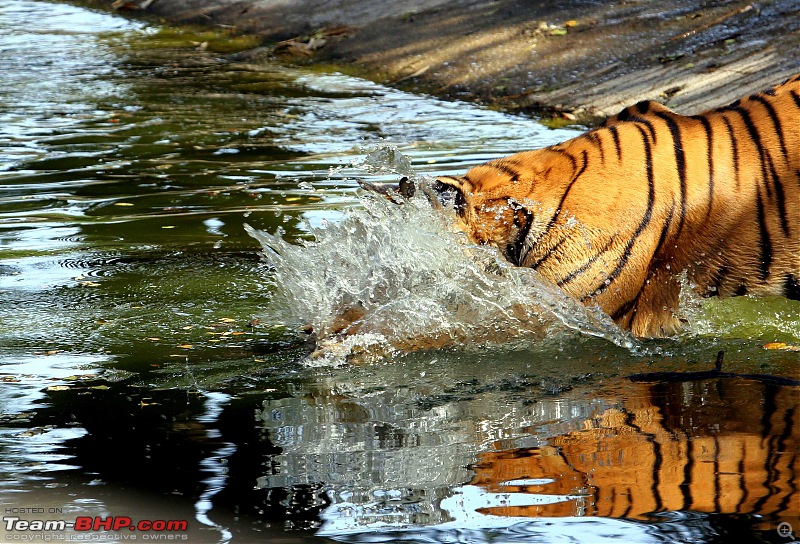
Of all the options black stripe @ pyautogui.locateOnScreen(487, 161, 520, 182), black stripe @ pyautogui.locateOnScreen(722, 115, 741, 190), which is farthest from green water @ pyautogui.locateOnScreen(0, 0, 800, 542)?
black stripe @ pyautogui.locateOnScreen(487, 161, 520, 182)

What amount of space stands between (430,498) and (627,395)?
1012 millimetres

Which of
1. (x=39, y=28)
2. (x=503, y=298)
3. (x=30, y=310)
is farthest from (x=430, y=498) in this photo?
(x=39, y=28)

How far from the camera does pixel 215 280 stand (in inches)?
197

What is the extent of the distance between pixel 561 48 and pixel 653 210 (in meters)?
5.85

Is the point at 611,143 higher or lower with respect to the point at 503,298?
higher

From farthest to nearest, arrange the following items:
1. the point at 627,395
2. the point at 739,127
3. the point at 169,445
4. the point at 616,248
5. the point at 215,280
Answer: the point at 215,280, the point at 739,127, the point at 616,248, the point at 627,395, the point at 169,445

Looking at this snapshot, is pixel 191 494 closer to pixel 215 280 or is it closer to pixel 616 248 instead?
pixel 616 248

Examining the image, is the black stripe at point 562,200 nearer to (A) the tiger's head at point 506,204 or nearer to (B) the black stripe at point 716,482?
(A) the tiger's head at point 506,204

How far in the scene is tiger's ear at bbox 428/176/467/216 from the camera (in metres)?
3.87

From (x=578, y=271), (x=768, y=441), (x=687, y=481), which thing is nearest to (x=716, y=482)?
(x=687, y=481)

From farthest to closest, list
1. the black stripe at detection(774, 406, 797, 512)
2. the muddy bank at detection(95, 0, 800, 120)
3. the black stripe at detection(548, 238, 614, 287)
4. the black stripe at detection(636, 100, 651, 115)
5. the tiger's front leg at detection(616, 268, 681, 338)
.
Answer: the muddy bank at detection(95, 0, 800, 120) < the black stripe at detection(636, 100, 651, 115) < the tiger's front leg at detection(616, 268, 681, 338) < the black stripe at detection(548, 238, 614, 287) < the black stripe at detection(774, 406, 797, 512)

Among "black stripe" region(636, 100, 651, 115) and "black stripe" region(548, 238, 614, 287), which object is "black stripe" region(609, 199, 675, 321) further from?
"black stripe" region(636, 100, 651, 115)

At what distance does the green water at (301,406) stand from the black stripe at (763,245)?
0.62ft

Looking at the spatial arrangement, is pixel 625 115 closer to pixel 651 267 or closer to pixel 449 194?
pixel 651 267
